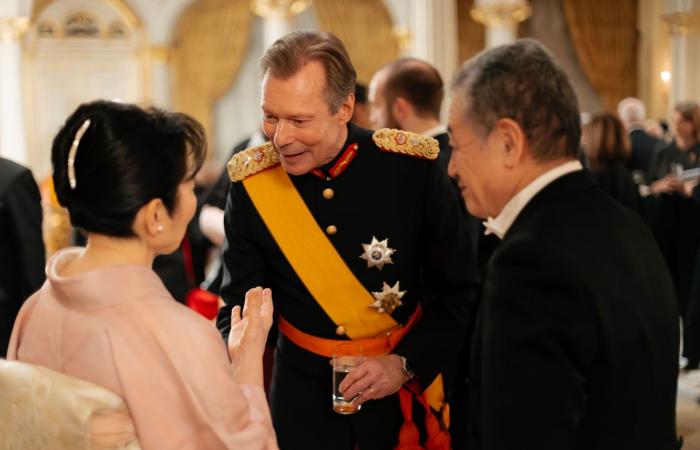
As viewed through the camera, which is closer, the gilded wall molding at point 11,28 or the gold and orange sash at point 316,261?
the gold and orange sash at point 316,261

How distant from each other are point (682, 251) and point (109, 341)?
608cm

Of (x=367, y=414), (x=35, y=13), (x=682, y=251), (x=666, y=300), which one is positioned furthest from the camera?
(x=35, y=13)

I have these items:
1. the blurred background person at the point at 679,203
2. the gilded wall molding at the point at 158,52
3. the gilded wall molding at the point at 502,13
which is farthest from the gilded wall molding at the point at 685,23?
the gilded wall molding at the point at 158,52

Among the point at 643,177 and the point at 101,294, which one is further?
the point at 643,177

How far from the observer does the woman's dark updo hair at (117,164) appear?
1413 millimetres

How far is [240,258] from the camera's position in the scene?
2162mm

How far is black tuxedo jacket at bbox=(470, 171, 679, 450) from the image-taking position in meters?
1.27

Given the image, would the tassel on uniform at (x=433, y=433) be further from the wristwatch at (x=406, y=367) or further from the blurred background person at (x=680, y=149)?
the blurred background person at (x=680, y=149)

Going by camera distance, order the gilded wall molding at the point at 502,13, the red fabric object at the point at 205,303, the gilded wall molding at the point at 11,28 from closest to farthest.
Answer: the red fabric object at the point at 205,303, the gilded wall molding at the point at 502,13, the gilded wall molding at the point at 11,28

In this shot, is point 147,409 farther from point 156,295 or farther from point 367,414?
point 367,414

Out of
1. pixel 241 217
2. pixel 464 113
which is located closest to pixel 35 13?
pixel 241 217

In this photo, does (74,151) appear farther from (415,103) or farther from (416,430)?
(415,103)

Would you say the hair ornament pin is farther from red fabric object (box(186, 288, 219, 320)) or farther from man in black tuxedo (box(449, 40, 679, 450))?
red fabric object (box(186, 288, 219, 320))

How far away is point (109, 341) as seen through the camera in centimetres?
140
